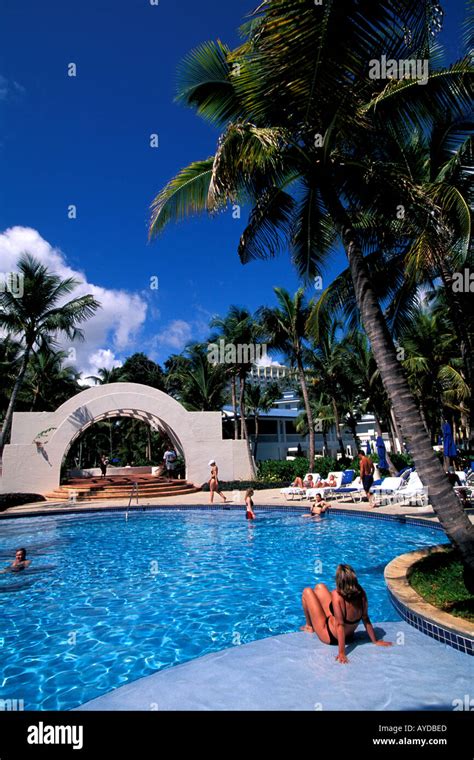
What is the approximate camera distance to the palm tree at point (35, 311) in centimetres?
1884

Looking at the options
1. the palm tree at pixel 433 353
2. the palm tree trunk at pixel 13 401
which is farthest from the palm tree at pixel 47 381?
the palm tree at pixel 433 353

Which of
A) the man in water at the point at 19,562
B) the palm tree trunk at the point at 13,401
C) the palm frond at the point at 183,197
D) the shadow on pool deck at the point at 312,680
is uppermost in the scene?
the palm frond at the point at 183,197

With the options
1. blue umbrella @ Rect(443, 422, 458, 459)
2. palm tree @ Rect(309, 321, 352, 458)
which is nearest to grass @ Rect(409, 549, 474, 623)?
blue umbrella @ Rect(443, 422, 458, 459)

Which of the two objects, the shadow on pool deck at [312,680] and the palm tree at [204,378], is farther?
the palm tree at [204,378]

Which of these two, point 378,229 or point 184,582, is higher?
point 378,229

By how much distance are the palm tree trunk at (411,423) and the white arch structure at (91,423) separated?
17506 mm

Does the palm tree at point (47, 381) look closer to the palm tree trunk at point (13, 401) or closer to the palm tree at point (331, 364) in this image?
the palm tree trunk at point (13, 401)

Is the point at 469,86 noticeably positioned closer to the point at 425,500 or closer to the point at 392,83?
the point at 392,83

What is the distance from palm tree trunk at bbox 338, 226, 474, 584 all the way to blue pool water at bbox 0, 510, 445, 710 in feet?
5.61

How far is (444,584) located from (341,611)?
6.62ft

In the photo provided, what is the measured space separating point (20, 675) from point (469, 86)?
10223 millimetres

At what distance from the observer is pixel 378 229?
9656 millimetres

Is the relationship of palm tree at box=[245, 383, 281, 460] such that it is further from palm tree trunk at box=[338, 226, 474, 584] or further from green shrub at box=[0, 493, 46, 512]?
palm tree trunk at box=[338, 226, 474, 584]
